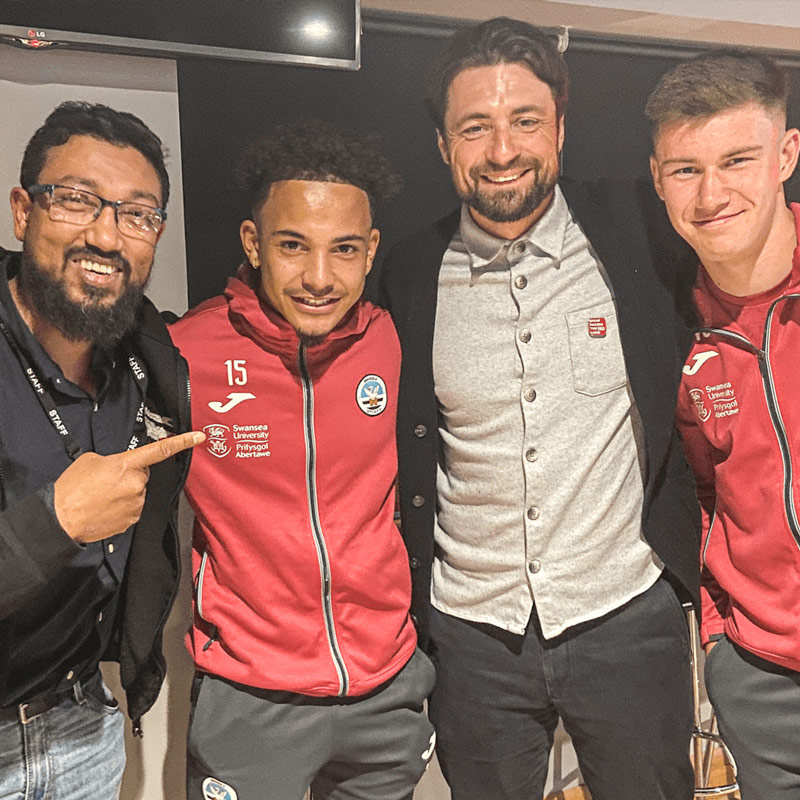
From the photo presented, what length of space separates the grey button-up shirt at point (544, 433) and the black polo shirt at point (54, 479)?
694mm

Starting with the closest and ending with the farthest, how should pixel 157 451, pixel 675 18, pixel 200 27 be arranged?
pixel 157 451 → pixel 200 27 → pixel 675 18

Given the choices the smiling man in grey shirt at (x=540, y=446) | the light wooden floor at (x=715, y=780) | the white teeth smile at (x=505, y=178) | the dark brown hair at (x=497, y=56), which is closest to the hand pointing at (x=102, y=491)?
the smiling man in grey shirt at (x=540, y=446)

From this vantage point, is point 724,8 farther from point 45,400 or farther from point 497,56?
point 45,400

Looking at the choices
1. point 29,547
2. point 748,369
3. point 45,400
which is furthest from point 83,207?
point 748,369

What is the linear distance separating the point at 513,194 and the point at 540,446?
0.55m

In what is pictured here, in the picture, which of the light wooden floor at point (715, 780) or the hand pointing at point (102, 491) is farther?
the light wooden floor at point (715, 780)

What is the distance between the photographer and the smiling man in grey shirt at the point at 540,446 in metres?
1.84

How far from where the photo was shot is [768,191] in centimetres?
184

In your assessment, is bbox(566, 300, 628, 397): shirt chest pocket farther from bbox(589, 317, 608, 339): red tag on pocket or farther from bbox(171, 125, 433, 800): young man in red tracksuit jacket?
bbox(171, 125, 433, 800): young man in red tracksuit jacket

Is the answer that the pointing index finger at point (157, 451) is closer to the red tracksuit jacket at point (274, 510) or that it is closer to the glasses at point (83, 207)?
the red tracksuit jacket at point (274, 510)

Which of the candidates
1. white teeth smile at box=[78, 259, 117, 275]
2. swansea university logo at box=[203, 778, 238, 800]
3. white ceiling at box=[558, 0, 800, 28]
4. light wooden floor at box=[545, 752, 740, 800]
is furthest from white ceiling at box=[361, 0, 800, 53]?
light wooden floor at box=[545, 752, 740, 800]

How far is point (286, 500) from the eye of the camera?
1.80 meters

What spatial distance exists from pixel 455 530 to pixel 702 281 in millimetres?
785

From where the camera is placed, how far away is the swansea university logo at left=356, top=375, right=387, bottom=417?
6.10 ft
